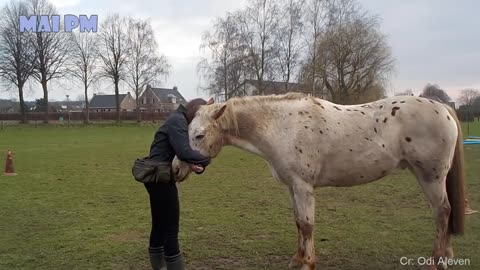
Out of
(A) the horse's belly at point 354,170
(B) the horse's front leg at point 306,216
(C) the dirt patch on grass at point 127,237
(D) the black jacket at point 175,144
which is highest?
(D) the black jacket at point 175,144

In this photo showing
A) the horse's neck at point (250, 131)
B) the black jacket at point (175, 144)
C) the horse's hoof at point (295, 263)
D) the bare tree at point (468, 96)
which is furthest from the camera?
the bare tree at point (468, 96)

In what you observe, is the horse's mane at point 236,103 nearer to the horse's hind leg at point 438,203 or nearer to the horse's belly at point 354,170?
the horse's belly at point 354,170

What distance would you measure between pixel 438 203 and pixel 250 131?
2.30 meters

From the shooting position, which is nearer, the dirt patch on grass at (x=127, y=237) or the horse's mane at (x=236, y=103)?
the horse's mane at (x=236, y=103)

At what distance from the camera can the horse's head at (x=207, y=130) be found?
181 inches

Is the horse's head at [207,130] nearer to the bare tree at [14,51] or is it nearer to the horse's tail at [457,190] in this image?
the horse's tail at [457,190]

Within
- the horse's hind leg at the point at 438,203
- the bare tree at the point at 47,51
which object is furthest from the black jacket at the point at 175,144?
the bare tree at the point at 47,51

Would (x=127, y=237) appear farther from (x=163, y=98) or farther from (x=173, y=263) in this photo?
(x=163, y=98)

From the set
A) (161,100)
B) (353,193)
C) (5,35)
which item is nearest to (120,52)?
(5,35)

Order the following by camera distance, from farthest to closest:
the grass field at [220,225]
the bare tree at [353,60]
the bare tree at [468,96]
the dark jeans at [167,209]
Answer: the bare tree at [468,96], the bare tree at [353,60], the grass field at [220,225], the dark jeans at [167,209]

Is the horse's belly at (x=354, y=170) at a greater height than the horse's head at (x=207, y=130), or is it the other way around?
the horse's head at (x=207, y=130)

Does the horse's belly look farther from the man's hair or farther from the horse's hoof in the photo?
the man's hair

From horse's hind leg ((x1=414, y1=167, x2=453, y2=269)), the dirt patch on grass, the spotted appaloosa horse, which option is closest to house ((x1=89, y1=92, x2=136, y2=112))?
the dirt patch on grass

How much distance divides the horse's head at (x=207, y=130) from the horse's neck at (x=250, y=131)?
196 millimetres
